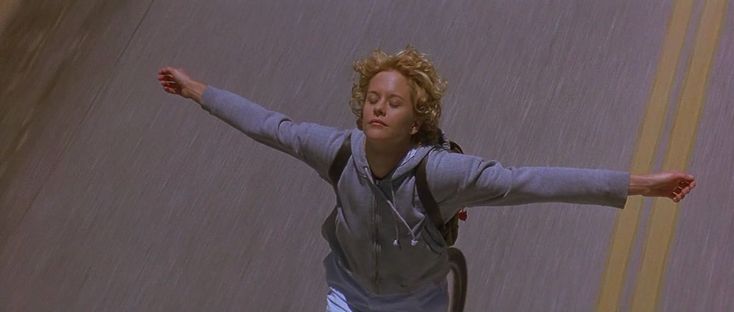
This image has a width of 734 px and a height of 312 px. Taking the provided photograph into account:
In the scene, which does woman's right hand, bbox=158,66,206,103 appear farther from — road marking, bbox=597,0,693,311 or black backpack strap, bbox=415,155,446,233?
road marking, bbox=597,0,693,311

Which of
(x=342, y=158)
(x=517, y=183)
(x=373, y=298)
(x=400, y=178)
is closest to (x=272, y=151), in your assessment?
(x=373, y=298)

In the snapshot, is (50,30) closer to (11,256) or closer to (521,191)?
(11,256)

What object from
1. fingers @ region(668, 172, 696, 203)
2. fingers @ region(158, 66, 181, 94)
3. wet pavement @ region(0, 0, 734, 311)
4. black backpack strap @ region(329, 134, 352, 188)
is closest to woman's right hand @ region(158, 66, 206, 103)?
fingers @ region(158, 66, 181, 94)

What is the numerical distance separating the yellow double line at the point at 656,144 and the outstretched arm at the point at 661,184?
1.66 metres

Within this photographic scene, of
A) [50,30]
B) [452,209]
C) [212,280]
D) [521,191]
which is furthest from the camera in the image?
[50,30]

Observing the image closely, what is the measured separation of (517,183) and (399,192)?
0.98 ft

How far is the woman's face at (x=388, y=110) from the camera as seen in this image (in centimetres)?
219

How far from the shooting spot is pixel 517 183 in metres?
2.14

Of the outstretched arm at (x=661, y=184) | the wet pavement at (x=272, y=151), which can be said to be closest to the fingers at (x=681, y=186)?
the outstretched arm at (x=661, y=184)

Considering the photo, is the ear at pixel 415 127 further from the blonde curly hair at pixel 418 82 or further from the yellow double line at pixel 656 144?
the yellow double line at pixel 656 144

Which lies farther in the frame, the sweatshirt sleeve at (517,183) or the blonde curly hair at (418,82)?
the blonde curly hair at (418,82)

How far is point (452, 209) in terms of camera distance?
2285mm

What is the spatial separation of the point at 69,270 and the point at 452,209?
228 cm

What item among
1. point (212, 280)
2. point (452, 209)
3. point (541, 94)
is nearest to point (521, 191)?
point (452, 209)
